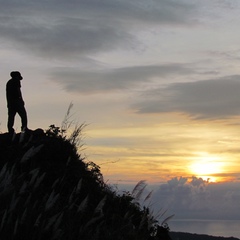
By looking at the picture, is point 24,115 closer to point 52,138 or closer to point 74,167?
point 52,138

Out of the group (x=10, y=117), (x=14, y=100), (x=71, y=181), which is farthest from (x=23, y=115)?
(x=71, y=181)

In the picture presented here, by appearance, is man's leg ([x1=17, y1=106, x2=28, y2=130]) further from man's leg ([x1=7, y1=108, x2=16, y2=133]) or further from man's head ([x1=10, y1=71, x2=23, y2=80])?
man's head ([x1=10, y1=71, x2=23, y2=80])

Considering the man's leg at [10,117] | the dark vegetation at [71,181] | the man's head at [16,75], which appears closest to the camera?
the dark vegetation at [71,181]

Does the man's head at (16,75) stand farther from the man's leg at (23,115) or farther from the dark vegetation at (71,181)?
the dark vegetation at (71,181)

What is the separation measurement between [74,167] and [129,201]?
5.94 feet

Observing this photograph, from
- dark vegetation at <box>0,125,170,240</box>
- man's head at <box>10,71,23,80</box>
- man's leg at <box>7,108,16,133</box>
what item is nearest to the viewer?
dark vegetation at <box>0,125,170,240</box>

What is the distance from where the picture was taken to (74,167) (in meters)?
14.2

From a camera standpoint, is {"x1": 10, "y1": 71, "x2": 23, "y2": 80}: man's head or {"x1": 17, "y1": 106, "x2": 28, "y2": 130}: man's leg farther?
{"x1": 17, "y1": 106, "x2": 28, "y2": 130}: man's leg

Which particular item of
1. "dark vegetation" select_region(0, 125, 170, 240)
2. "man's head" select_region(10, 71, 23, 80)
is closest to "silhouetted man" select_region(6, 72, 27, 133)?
"man's head" select_region(10, 71, 23, 80)

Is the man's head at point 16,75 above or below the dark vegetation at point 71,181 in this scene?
above

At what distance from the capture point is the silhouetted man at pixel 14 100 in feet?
58.1

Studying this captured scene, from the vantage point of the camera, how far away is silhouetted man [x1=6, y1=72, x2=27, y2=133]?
58.1ft

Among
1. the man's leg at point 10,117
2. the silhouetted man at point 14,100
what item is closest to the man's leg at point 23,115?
the silhouetted man at point 14,100

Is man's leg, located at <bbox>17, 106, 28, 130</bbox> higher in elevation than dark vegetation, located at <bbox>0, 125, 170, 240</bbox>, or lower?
higher
